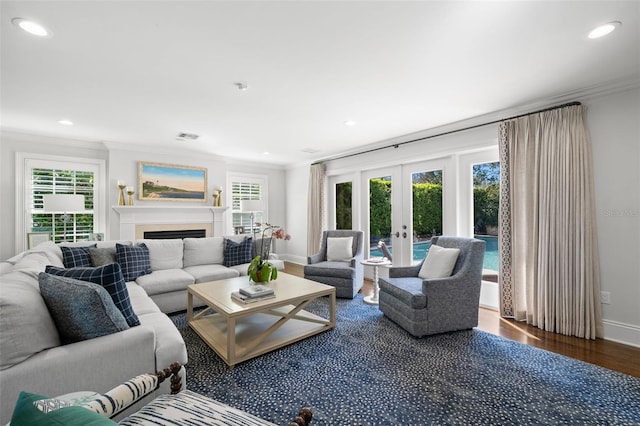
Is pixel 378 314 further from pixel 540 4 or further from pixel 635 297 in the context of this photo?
pixel 540 4

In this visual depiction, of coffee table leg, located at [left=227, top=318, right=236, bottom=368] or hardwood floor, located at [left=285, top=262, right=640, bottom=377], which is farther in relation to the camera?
hardwood floor, located at [left=285, top=262, right=640, bottom=377]

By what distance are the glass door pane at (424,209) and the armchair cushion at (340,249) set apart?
3.30 feet

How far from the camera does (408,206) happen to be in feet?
14.8

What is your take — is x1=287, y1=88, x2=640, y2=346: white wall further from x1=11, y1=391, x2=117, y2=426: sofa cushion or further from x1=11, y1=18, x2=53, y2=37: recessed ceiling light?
x1=11, y1=18, x2=53, y2=37: recessed ceiling light

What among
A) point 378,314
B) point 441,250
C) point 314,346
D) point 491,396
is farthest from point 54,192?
point 491,396

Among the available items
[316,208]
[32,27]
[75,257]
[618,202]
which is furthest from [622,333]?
[75,257]

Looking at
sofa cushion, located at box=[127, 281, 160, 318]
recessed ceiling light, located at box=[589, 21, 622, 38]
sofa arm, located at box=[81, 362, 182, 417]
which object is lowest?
sofa cushion, located at box=[127, 281, 160, 318]

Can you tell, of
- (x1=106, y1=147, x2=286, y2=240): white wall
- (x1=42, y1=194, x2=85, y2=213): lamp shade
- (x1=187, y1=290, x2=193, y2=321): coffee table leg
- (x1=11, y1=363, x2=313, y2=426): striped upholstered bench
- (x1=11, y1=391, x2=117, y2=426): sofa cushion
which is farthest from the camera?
(x1=106, y1=147, x2=286, y2=240): white wall

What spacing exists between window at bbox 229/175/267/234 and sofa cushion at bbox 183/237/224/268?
1930mm

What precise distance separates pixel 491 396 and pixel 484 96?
2712 millimetres

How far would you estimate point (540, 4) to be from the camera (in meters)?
1.64

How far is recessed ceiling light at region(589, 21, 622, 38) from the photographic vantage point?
5.94 feet

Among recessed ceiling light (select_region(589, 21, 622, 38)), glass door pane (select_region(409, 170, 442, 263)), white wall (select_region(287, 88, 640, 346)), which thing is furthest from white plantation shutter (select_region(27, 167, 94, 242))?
white wall (select_region(287, 88, 640, 346))

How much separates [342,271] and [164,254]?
7.96 feet
